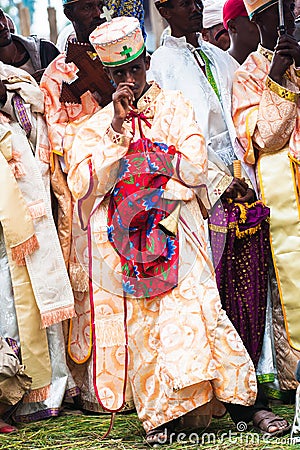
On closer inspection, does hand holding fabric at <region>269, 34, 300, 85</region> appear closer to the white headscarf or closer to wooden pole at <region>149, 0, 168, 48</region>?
the white headscarf

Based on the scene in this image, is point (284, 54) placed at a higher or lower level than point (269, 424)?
higher

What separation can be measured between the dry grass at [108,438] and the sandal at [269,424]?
2.2 inches

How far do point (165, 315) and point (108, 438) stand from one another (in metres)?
0.70

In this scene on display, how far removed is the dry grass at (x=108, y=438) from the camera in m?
4.60

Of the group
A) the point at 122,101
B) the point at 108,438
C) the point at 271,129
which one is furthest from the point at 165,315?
the point at 271,129

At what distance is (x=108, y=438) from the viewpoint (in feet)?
16.1

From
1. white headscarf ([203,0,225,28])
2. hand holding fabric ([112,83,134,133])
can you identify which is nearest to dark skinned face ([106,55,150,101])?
hand holding fabric ([112,83,134,133])

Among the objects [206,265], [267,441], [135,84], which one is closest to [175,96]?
[135,84]

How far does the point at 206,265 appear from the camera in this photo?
4832mm

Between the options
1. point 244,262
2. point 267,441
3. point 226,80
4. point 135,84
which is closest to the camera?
point 267,441

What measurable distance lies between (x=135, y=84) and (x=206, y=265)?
38.2 inches

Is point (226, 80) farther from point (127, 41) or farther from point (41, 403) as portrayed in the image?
point (41, 403)

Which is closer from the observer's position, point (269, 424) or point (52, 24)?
point (269, 424)

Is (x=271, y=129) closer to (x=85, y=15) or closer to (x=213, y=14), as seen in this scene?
(x=85, y=15)
